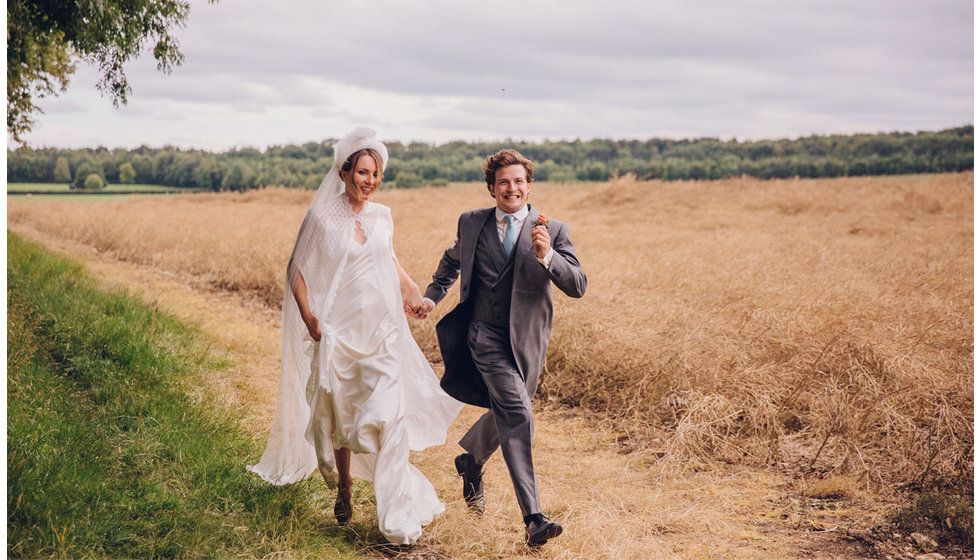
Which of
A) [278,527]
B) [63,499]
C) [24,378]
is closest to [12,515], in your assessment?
[63,499]

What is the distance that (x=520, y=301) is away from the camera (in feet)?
14.5

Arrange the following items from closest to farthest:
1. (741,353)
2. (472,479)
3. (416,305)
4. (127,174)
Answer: (416,305) → (472,479) → (741,353) → (127,174)

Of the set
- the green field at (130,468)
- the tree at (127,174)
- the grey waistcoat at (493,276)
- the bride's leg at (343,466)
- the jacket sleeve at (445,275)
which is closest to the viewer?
the green field at (130,468)

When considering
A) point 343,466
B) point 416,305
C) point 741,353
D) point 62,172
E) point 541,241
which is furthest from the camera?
point 62,172

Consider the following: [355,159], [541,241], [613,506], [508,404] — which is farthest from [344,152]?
[613,506]

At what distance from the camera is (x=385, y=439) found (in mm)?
4129

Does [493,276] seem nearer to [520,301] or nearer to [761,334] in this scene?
[520,301]

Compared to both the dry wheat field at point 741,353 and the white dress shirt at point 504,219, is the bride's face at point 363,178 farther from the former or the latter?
the dry wheat field at point 741,353

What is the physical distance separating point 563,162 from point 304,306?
46.0 meters

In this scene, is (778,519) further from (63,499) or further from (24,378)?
(24,378)

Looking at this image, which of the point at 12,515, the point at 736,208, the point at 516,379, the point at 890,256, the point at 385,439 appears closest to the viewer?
the point at 12,515

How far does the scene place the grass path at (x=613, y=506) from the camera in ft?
14.6

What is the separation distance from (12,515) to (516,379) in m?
2.75

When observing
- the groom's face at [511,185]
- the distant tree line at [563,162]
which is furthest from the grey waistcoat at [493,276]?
the distant tree line at [563,162]
